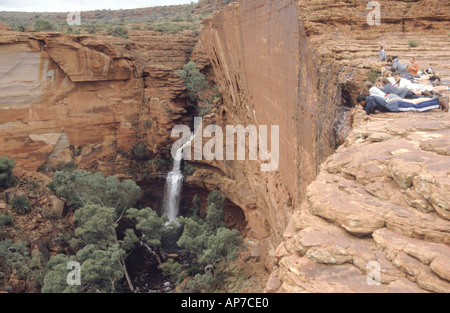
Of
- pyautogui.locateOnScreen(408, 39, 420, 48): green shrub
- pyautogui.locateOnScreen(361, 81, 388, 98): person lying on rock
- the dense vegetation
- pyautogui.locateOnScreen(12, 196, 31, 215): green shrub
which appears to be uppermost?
pyautogui.locateOnScreen(408, 39, 420, 48): green shrub

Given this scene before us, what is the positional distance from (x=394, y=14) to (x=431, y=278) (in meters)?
6.85

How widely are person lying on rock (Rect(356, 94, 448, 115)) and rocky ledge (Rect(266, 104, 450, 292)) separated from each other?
1.07 meters

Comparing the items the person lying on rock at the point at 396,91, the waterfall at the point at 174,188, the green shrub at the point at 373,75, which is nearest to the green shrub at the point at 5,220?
the waterfall at the point at 174,188

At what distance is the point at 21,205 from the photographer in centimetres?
1748

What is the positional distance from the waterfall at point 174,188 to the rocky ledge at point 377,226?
63.0ft

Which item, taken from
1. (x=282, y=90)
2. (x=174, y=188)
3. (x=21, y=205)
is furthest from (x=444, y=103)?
(x=174, y=188)

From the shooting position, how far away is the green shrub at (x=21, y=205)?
1741 cm

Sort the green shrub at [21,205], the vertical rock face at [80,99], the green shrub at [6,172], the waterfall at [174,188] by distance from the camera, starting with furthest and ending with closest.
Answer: the waterfall at [174,188]
the vertical rock face at [80,99]
the green shrub at [6,172]
the green shrub at [21,205]

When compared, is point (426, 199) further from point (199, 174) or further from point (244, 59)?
point (199, 174)

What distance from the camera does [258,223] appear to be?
1596cm

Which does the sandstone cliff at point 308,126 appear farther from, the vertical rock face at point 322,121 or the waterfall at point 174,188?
the waterfall at point 174,188

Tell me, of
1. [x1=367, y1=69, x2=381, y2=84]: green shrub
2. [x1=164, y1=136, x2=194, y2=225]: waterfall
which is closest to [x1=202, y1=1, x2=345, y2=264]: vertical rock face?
[x1=367, y1=69, x2=381, y2=84]: green shrub

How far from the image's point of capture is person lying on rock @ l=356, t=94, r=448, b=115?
4.77 metres

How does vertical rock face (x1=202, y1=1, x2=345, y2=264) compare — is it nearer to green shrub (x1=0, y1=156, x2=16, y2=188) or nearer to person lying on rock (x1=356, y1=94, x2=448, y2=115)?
person lying on rock (x1=356, y1=94, x2=448, y2=115)
